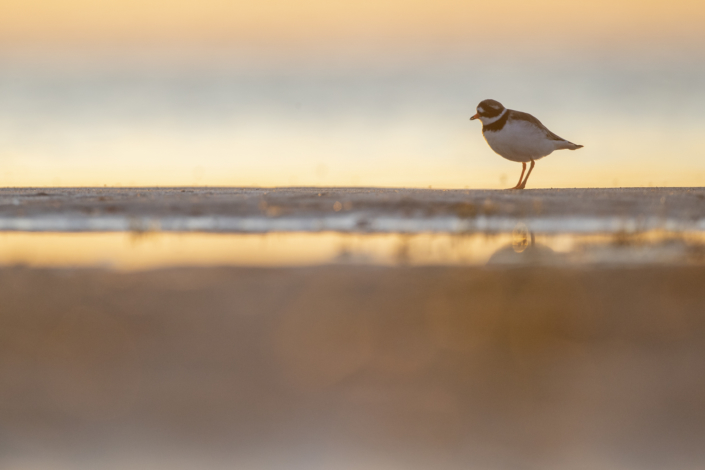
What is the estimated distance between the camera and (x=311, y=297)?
4211mm

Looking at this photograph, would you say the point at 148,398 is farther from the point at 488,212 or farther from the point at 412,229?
the point at 488,212

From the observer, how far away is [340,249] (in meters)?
5.30

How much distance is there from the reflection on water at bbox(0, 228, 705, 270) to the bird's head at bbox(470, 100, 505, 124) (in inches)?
132

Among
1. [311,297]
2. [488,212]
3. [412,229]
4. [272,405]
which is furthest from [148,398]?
[488,212]

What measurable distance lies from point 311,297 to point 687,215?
3771 mm

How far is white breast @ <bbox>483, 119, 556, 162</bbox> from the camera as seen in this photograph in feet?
26.4

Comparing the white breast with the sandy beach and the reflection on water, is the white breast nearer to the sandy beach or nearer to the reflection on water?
the reflection on water

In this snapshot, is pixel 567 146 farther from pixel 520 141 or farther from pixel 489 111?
pixel 489 111

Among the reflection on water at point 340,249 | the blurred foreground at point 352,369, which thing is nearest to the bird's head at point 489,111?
the reflection on water at point 340,249

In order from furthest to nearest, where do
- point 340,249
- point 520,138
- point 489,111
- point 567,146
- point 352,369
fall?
point 489,111
point 567,146
point 520,138
point 340,249
point 352,369

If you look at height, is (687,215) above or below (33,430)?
above

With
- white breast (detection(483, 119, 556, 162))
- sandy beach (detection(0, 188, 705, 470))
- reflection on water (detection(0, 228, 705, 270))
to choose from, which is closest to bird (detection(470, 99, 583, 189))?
white breast (detection(483, 119, 556, 162))

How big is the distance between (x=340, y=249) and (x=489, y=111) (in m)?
4.46

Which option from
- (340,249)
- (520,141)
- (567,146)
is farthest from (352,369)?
(567,146)
